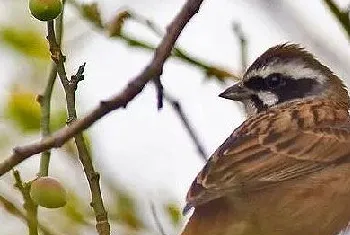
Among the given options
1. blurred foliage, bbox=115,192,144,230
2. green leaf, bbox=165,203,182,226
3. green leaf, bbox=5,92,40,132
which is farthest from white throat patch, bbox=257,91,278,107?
green leaf, bbox=5,92,40,132

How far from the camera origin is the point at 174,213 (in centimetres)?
407

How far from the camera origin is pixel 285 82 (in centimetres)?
536

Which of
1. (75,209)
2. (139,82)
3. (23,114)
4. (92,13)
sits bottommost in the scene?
(75,209)

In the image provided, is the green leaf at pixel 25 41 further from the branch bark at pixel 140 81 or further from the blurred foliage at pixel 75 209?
the branch bark at pixel 140 81

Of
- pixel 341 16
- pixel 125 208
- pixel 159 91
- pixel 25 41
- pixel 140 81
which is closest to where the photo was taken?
pixel 140 81

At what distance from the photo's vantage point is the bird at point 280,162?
3744 mm

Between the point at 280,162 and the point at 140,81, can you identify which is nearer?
the point at 140,81

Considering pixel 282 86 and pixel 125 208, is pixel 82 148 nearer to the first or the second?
pixel 125 208

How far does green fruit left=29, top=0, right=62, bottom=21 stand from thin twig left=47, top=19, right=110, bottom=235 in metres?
0.03

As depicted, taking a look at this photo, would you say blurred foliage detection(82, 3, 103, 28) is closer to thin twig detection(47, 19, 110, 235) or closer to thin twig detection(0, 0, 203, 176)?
thin twig detection(47, 19, 110, 235)

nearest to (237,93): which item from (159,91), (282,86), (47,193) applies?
(282,86)

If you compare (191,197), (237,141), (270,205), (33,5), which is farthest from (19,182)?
(237,141)

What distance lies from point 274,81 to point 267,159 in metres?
1.12

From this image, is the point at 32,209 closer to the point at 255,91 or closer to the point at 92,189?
the point at 92,189
